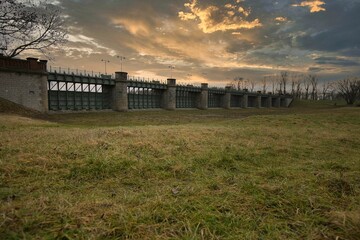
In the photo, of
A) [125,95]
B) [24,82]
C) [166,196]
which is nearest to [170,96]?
[125,95]

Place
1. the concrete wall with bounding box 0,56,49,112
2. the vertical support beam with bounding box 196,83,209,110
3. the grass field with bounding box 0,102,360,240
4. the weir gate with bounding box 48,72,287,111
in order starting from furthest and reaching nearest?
the vertical support beam with bounding box 196,83,209,110, the weir gate with bounding box 48,72,287,111, the concrete wall with bounding box 0,56,49,112, the grass field with bounding box 0,102,360,240

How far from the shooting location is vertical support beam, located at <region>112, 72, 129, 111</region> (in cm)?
4206

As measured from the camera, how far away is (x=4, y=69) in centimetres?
2545

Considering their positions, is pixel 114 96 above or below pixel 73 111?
above

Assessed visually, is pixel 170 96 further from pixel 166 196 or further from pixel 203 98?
pixel 166 196

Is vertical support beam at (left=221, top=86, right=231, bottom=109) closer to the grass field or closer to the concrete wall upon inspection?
the concrete wall

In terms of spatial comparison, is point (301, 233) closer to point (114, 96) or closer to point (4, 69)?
point (4, 69)

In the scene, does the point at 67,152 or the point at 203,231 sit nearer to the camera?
the point at 203,231

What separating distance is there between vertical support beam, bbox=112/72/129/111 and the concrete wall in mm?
13854

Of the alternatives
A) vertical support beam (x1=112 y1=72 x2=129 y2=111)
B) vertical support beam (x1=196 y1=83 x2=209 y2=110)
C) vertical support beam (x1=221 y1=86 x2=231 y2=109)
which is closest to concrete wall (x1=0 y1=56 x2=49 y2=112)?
vertical support beam (x1=112 y1=72 x2=129 y2=111)

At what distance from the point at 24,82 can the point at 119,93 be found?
16.9 m

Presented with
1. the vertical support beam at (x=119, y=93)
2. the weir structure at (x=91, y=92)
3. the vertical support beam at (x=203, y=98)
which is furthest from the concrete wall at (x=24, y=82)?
the vertical support beam at (x=203, y=98)

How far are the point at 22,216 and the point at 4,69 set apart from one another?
Answer: 31.1 meters

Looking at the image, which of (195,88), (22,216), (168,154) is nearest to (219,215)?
(22,216)
